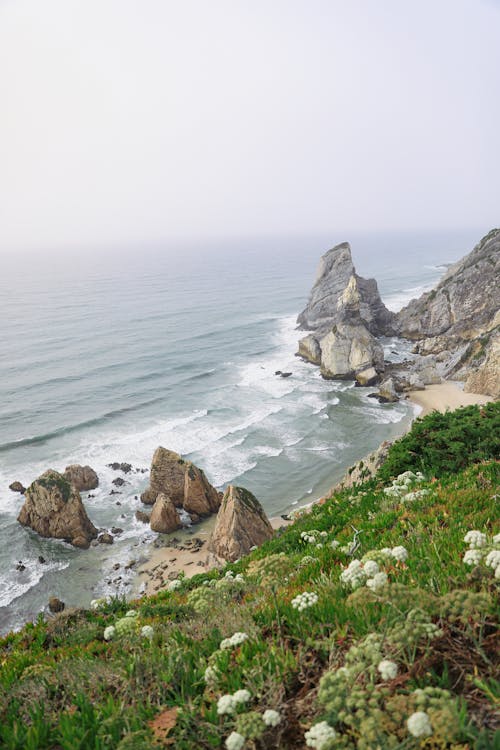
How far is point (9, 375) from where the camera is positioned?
180 feet

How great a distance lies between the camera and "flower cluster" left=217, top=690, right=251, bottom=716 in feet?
11.6

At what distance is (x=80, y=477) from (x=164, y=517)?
8666 millimetres

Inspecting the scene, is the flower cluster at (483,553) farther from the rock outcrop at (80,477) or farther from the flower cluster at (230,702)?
the rock outcrop at (80,477)

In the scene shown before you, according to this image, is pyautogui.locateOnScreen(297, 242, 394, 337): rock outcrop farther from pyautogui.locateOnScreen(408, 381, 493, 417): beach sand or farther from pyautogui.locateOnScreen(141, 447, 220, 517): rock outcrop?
pyautogui.locateOnScreen(141, 447, 220, 517): rock outcrop

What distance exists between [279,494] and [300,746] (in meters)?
29.9

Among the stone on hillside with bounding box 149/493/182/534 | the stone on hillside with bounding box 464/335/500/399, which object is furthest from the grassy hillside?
the stone on hillside with bounding box 464/335/500/399

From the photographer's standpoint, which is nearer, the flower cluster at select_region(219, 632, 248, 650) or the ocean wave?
the flower cluster at select_region(219, 632, 248, 650)

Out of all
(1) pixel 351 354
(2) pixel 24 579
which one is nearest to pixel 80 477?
(2) pixel 24 579

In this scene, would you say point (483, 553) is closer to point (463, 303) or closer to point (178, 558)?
point (178, 558)

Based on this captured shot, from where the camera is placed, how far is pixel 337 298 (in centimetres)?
7369

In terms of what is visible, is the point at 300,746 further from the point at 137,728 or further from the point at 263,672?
the point at 137,728

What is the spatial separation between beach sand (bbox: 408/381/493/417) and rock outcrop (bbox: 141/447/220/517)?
22.5m

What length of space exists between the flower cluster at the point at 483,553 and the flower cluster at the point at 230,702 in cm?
243

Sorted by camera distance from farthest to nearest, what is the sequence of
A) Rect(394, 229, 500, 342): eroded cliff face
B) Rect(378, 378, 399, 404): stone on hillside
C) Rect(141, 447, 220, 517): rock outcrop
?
Rect(394, 229, 500, 342): eroded cliff face, Rect(378, 378, 399, 404): stone on hillside, Rect(141, 447, 220, 517): rock outcrop
